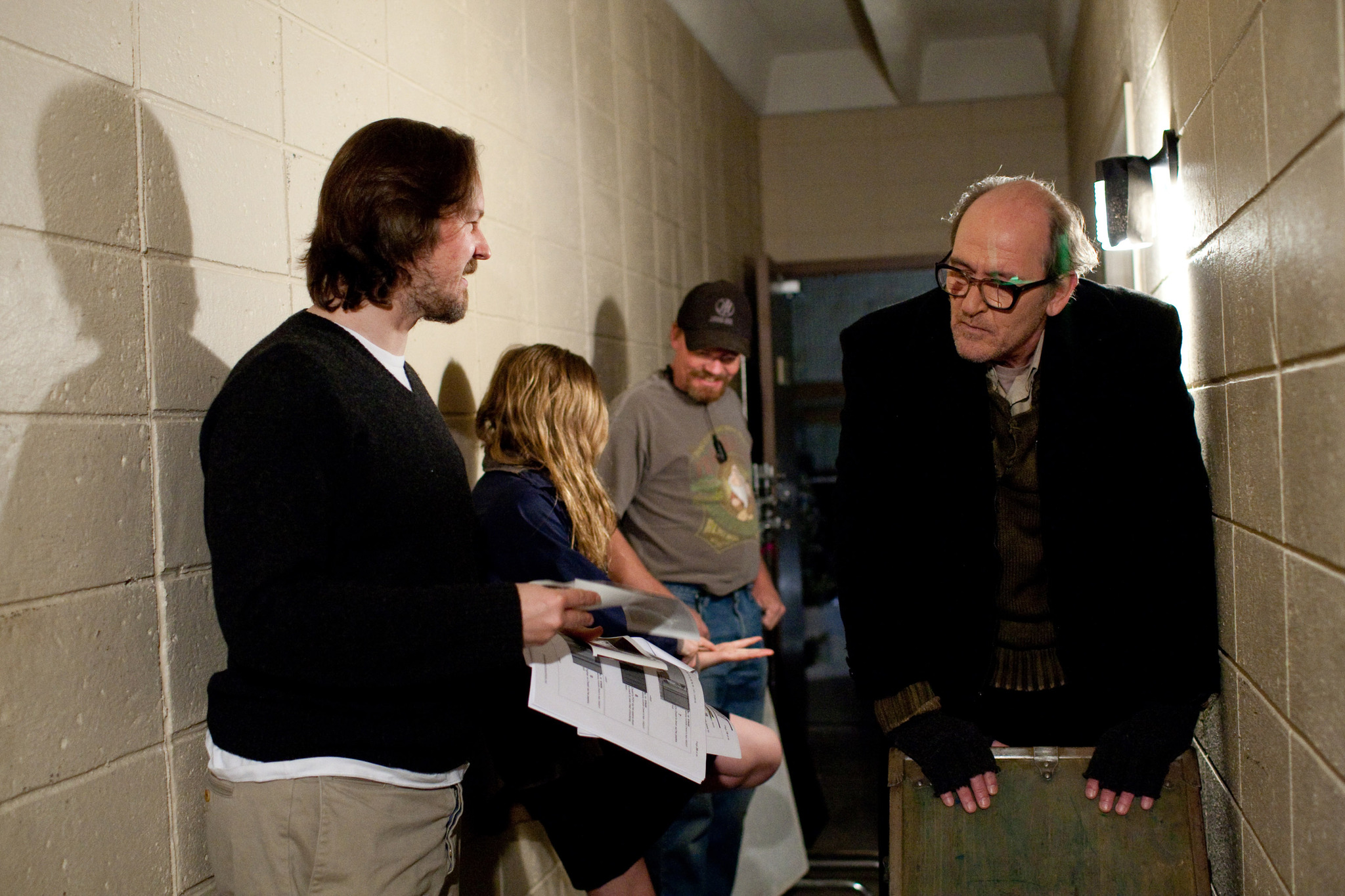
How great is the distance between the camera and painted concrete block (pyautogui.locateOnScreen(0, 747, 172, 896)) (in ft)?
3.53

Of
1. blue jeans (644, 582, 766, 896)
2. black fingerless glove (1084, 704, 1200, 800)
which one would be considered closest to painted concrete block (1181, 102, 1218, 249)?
black fingerless glove (1084, 704, 1200, 800)

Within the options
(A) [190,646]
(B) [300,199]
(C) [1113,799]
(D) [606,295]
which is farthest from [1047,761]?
(D) [606,295]

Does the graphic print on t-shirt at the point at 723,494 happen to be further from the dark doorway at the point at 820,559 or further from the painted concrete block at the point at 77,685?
the painted concrete block at the point at 77,685

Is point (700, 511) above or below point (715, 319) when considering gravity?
below

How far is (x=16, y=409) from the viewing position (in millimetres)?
1088

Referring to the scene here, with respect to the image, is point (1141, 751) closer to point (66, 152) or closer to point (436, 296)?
point (436, 296)

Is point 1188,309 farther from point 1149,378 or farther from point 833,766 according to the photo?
point 833,766

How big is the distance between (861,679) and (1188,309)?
0.78 meters

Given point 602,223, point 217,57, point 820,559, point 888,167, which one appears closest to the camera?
point 217,57

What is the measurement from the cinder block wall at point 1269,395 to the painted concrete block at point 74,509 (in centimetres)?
129

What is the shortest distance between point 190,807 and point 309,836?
0.25 metres

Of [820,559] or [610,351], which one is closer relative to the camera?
[610,351]

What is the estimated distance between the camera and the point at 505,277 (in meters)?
2.24

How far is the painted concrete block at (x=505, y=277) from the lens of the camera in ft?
7.02
